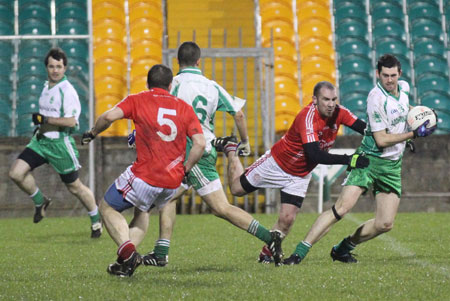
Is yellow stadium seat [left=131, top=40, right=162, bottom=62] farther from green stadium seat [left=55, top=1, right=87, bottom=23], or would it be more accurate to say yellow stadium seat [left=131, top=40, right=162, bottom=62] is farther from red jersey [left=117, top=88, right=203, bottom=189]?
red jersey [left=117, top=88, right=203, bottom=189]

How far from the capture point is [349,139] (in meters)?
14.6

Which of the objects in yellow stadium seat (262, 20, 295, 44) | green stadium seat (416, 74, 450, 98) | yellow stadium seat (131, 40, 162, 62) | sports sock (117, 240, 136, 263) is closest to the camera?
sports sock (117, 240, 136, 263)

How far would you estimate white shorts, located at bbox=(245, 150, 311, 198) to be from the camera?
7586mm

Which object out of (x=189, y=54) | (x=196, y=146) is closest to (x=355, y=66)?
(x=189, y=54)

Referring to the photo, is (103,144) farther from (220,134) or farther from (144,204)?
(144,204)

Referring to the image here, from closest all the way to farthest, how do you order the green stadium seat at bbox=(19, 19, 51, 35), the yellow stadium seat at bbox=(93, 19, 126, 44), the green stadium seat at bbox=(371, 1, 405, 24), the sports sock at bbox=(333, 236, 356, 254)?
the sports sock at bbox=(333, 236, 356, 254) → the green stadium seat at bbox=(19, 19, 51, 35) → the yellow stadium seat at bbox=(93, 19, 126, 44) → the green stadium seat at bbox=(371, 1, 405, 24)

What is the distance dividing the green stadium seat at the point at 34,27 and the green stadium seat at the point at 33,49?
287 centimetres

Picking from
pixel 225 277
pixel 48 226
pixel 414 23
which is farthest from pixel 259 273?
pixel 414 23

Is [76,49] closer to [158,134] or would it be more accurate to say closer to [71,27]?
[71,27]

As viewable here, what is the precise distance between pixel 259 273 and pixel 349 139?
848cm

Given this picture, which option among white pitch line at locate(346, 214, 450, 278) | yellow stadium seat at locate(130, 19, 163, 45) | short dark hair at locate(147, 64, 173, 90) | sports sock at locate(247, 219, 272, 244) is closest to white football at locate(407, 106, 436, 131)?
white pitch line at locate(346, 214, 450, 278)

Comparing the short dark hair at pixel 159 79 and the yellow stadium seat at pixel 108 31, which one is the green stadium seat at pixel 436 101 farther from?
the short dark hair at pixel 159 79

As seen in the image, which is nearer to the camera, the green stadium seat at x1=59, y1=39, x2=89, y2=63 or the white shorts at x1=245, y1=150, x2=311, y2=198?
the white shorts at x1=245, y1=150, x2=311, y2=198

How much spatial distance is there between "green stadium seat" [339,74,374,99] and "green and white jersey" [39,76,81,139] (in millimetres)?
7601
